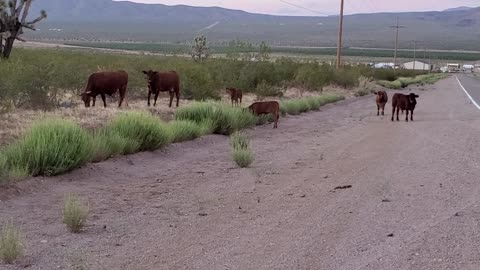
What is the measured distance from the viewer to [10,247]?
786cm

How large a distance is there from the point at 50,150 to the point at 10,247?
17.3 ft

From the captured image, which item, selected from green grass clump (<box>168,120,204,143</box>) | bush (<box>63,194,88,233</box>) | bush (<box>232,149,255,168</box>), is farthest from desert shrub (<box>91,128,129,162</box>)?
bush (<box>63,194,88,233</box>)

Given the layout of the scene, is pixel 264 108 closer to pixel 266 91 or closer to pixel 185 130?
pixel 185 130

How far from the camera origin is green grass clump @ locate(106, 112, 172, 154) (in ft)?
53.2

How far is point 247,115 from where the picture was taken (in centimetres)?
2345

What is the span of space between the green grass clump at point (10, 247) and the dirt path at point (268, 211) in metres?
0.15

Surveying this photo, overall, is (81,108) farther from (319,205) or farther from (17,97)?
(319,205)

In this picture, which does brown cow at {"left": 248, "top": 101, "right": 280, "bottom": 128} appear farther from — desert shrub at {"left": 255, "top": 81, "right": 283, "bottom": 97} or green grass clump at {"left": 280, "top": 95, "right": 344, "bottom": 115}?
desert shrub at {"left": 255, "top": 81, "right": 283, "bottom": 97}

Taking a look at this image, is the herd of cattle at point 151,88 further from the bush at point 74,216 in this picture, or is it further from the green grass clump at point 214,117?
the bush at point 74,216

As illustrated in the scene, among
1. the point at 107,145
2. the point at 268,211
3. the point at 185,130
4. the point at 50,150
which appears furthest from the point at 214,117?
the point at 268,211

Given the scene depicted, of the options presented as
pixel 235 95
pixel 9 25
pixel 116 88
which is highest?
pixel 9 25

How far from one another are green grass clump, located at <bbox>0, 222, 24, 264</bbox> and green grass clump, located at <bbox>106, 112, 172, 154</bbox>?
7.65 m

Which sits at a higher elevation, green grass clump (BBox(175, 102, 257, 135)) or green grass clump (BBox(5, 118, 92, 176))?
green grass clump (BBox(5, 118, 92, 176))

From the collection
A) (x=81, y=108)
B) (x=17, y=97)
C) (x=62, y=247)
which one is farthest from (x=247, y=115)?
(x=62, y=247)
